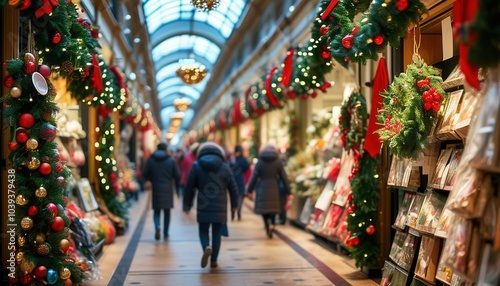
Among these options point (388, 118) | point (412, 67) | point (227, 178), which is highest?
point (412, 67)

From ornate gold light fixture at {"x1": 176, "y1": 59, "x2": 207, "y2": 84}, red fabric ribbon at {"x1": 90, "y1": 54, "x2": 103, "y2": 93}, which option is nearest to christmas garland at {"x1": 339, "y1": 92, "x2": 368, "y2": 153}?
red fabric ribbon at {"x1": 90, "y1": 54, "x2": 103, "y2": 93}

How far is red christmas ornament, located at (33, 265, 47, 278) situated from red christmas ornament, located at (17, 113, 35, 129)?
1109 millimetres

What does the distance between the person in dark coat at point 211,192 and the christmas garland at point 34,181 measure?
2.90 meters

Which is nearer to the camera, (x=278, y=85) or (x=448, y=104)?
(x=448, y=104)

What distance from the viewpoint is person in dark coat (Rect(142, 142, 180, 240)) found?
38.0ft

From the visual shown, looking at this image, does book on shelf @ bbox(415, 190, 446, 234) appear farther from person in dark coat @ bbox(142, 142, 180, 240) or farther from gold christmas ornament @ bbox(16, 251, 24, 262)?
person in dark coat @ bbox(142, 142, 180, 240)

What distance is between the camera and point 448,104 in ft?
18.2

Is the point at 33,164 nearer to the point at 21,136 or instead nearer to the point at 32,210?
the point at 21,136

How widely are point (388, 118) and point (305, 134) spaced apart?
8012mm

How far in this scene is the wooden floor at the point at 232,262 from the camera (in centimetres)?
757

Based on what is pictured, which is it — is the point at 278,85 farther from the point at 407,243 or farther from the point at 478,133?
the point at 478,133

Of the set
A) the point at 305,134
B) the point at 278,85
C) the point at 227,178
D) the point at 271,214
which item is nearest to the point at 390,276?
the point at 227,178

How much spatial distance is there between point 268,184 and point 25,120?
6.62m

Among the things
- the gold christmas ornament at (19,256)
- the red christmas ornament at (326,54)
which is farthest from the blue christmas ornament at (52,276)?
the red christmas ornament at (326,54)
